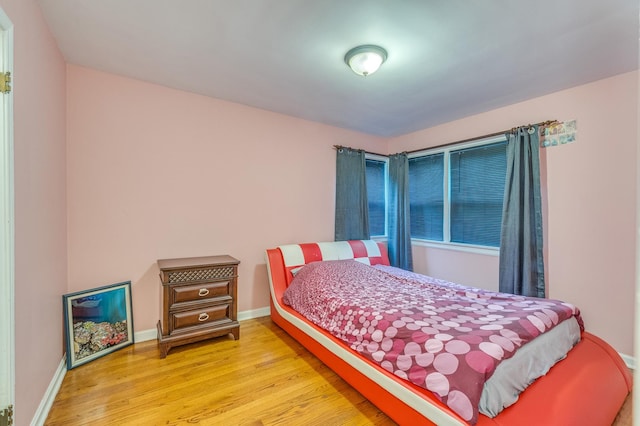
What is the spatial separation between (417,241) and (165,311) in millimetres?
3370

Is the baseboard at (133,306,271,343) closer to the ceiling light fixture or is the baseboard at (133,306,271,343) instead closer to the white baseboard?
the white baseboard

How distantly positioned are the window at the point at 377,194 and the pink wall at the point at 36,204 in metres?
3.56

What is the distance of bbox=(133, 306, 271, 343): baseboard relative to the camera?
258 centimetres

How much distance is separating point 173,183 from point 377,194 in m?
2.94

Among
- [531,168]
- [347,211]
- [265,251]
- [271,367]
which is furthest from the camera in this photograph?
[347,211]

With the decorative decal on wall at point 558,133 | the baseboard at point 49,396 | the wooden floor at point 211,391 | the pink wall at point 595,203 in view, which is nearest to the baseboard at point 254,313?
the wooden floor at point 211,391

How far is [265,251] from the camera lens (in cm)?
327

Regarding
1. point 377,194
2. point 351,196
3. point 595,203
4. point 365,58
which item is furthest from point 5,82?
point 595,203

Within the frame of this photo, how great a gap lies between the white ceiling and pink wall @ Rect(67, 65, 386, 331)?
0.95 ft

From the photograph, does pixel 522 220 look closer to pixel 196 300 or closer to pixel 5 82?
pixel 196 300

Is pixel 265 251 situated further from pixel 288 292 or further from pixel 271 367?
pixel 271 367

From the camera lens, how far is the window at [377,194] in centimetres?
433

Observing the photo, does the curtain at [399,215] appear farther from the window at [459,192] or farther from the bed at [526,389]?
the bed at [526,389]

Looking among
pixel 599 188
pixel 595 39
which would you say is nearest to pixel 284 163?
pixel 595 39
